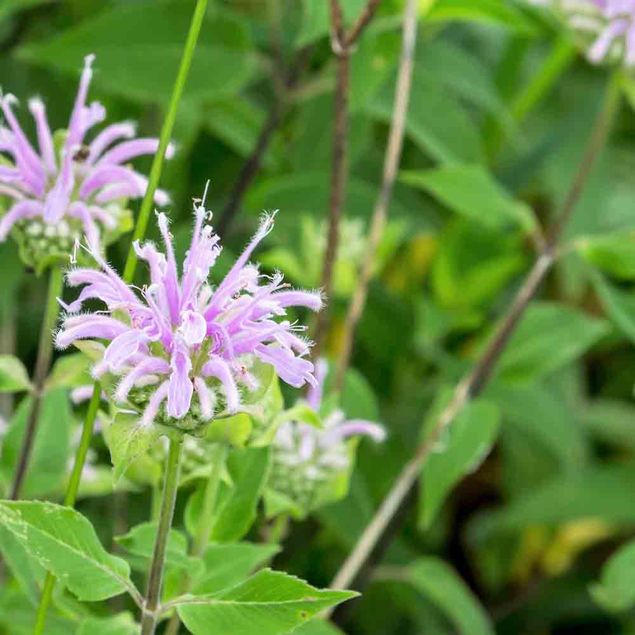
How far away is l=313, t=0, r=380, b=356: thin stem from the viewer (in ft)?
2.15

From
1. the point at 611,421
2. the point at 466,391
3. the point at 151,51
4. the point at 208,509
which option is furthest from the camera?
the point at 611,421

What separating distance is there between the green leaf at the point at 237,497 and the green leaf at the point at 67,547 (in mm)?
93

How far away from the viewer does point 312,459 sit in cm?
65

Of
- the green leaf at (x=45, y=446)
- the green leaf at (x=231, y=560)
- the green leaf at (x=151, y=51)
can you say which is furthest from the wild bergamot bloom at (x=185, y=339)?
the green leaf at (x=151, y=51)

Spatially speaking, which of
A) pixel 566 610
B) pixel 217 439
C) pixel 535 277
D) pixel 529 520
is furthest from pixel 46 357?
pixel 566 610

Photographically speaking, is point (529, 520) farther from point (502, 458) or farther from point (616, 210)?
point (616, 210)

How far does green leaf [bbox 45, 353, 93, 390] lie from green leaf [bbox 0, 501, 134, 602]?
0.41ft

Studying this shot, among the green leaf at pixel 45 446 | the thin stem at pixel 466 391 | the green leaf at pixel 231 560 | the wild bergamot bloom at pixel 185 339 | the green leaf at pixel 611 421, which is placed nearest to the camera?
the wild bergamot bloom at pixel 185 339

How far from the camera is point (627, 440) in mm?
1243

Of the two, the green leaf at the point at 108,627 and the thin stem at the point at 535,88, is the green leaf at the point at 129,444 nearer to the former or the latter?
the green leaf at the point at 108,627

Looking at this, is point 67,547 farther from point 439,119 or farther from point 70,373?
point 439,119

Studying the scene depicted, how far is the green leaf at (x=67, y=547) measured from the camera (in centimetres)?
41

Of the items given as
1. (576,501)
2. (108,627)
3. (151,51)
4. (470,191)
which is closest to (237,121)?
(151,51)

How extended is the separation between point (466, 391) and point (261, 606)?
40 cm
